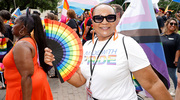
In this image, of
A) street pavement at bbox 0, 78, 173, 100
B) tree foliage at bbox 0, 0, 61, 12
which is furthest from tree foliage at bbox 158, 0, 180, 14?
street pavement at bbox 0, 78, 173, 100

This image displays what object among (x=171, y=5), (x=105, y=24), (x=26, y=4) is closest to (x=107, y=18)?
(x=105, y=24)

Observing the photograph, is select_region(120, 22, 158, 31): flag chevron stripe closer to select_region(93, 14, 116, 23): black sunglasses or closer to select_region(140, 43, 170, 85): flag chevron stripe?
select_region(140, 43, 170, 85): flag chevron stripe

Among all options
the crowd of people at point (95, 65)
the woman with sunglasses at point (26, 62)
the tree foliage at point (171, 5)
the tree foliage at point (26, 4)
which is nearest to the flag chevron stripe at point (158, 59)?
the crowd of people at point (95, 65)

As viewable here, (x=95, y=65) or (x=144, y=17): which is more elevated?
(x=144, y=17)

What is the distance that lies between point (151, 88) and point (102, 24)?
2.33 ft

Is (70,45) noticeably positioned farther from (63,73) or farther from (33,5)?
(33,5)

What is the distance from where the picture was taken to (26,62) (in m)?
1.92

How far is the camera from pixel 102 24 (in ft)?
4.93

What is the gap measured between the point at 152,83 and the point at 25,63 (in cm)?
143

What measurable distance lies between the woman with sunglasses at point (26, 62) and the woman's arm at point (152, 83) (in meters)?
1.32

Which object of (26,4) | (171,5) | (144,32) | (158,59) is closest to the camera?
(158,59)

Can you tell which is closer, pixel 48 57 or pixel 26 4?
pixel 48 57

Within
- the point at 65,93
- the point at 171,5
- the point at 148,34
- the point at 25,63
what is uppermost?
the point at 171,5

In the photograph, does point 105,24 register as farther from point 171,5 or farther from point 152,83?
point 171,5
